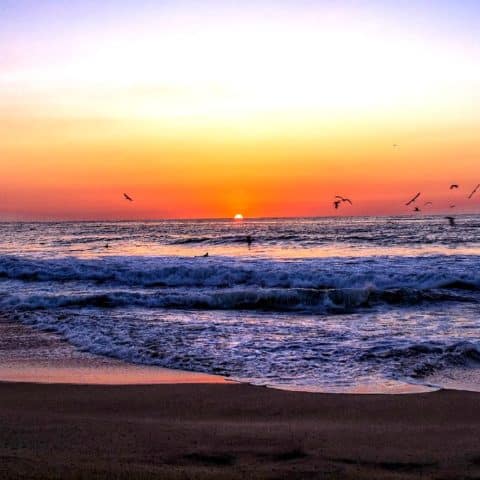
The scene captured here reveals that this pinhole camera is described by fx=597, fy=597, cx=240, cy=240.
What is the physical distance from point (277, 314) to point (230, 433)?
9044mm

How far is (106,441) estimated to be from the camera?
4707 mm

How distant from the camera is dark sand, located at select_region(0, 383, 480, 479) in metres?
4.13

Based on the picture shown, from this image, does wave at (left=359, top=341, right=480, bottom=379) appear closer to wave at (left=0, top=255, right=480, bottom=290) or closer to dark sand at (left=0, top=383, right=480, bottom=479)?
dark sand at (left=0, top=383, right=480, bottom=479)

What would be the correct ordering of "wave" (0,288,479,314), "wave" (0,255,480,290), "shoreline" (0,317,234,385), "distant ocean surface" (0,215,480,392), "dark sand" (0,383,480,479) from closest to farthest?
"dark sand" (0,383,480,479), "shoreline" (0,317,234,385), "distant ocean surface" (0,215,480,392), "wave" (0,288,479,314), "wave" (0,255,480,290)

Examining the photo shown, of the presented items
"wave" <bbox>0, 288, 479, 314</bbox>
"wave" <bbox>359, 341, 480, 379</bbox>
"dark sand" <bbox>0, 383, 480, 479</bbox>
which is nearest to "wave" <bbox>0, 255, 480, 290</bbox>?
"wave" <bbox>0, 288, 479, 314</bbox>

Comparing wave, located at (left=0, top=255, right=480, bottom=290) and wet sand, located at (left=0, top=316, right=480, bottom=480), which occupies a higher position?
wet sand, located at (left=0, top=316, right=480, bottom=480)

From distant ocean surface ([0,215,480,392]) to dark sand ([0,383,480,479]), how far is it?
97 centimetres

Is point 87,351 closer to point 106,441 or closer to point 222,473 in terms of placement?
point 106,441

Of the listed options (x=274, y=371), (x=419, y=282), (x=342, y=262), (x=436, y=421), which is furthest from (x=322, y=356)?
(x=342, y=262)

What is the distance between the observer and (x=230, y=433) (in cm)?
502

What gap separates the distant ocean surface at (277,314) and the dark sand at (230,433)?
97cm

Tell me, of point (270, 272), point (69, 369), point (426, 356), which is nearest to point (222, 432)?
point (69, 369)

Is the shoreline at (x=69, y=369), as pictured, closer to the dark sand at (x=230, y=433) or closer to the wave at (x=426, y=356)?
the dark sand at (x=230, y=433)

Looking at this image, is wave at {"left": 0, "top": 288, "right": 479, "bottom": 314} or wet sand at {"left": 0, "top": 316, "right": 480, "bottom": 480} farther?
wave at {"left": 0, "top": 288, "right": 479, "bottom": 314}
